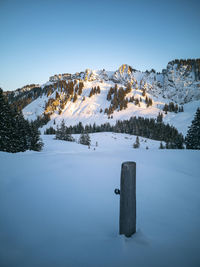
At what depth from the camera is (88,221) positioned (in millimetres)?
2590

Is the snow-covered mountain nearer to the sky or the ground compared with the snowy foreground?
nearer to the sky

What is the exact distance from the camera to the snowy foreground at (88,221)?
1786 millimetres

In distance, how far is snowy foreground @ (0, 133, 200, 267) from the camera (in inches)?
70.3

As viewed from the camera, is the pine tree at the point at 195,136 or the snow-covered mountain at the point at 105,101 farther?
the snow-covered mountain at the point at 105,101

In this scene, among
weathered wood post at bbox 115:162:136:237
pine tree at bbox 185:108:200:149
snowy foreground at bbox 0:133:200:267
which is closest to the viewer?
snowy foreground at bbox 0:133:200:267

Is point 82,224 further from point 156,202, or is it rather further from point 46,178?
point 46,178

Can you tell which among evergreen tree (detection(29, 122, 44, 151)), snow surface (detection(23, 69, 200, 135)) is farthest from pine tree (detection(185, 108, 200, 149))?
snow surface (detection(23, 69, 200, 135))

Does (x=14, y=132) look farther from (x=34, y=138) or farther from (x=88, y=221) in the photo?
(x=88, y=221)

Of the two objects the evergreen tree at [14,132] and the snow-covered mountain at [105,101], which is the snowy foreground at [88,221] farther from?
the snow-covered mountain at [105,101]

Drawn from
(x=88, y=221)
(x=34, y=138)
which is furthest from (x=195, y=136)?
(x=34, y=138)

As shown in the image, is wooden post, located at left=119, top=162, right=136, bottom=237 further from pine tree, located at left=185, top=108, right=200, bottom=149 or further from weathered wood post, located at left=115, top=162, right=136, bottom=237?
pine tree, located at left=185, top=108, right=200, bottom=149

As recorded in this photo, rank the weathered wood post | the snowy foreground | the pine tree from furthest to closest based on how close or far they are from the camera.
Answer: the pine tree < the weathered wood post < the snowy foreground

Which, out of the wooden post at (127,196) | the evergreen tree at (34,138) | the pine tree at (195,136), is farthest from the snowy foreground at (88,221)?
the pine tree at (195,136)

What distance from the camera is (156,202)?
3418 mm
